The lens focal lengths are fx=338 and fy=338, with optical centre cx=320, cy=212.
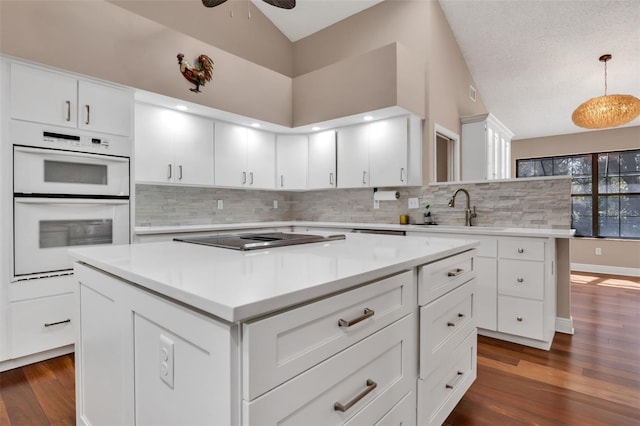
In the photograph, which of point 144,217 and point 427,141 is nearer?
point 144,217

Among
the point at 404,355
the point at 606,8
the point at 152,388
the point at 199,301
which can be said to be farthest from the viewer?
Answer: the point at 606,8

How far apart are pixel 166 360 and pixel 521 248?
2749 mm

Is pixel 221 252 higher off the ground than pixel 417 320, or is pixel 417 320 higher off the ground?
pixel 221 252

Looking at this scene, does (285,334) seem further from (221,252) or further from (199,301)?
(221,252)

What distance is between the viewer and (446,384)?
151 cm

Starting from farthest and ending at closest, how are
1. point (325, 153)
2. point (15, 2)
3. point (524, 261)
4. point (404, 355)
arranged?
point (325, 153), point (524, 261), point (15, 2), point (404, 355)

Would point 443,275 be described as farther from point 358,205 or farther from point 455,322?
point 358,205


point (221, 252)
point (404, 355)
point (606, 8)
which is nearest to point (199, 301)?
Answer: point (221, 252)

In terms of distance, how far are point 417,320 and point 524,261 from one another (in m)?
1.93

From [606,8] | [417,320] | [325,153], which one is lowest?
[417,320]

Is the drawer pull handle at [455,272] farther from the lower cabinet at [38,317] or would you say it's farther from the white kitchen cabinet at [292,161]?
the white kitchen cabinet at [292,161]

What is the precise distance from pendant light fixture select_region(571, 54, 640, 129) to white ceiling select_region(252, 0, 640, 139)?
0.37 metres

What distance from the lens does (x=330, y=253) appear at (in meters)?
1.34

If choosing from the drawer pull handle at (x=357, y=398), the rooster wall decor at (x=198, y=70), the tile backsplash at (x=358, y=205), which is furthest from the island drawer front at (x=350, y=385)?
the rooster wall decor at (x=198, y=70)
